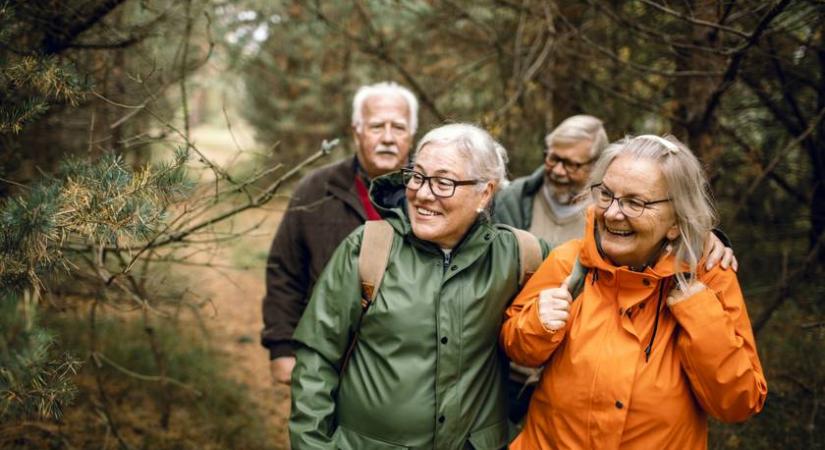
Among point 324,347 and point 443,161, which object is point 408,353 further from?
point 443,161

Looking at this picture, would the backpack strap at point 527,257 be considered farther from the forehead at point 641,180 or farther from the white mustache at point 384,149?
the white mustache at point 384,149

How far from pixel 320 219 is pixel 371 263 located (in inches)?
44.4

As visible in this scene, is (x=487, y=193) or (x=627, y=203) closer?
(x=627, y=203)

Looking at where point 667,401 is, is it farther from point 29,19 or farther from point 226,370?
point 226,370

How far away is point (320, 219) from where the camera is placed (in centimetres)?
348

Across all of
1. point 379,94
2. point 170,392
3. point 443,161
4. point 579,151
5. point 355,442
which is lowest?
point 170,392

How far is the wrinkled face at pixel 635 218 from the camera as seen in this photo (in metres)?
2.19

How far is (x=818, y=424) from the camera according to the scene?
10.7ft

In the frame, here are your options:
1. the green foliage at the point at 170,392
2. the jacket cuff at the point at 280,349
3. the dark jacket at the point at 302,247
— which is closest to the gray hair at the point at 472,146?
the dark jacket at the point at 302,247

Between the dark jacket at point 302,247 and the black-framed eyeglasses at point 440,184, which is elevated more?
the black-framed eyeglasses at point 440,184

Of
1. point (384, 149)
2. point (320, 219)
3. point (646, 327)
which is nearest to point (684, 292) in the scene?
point (646, 327)

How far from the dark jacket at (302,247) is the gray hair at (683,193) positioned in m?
1.75

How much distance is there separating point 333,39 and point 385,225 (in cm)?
722

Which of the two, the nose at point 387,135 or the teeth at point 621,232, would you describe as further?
the nose at point 387,135
